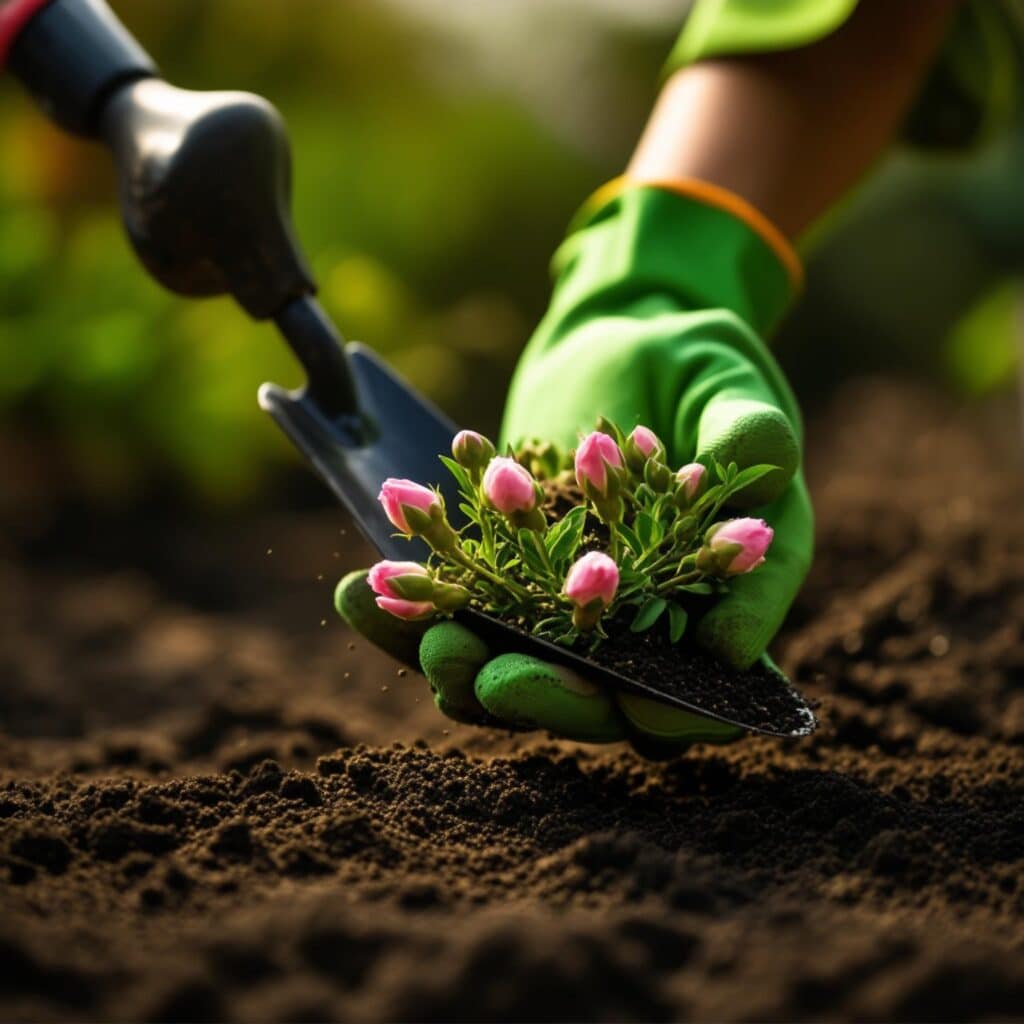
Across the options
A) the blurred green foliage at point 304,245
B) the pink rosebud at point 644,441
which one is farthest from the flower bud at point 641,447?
Result: the blurred green foliage at point 304,245

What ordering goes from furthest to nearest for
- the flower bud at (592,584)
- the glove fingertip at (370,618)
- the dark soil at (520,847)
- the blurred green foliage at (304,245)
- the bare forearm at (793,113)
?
the blurred green foliage at (304,245)
the bare forearm at (793,113)
the glove fingertip at (370,618)
the flower bud at (592,584)
the dark soil at (520,847)

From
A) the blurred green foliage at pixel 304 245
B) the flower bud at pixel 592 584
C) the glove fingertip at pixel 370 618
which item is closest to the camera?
the flower bud at pixel 592 584

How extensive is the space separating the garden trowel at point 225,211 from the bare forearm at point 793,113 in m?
0.52

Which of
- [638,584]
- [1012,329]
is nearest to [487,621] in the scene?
[638,584]

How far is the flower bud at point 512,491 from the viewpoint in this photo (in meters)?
1.20

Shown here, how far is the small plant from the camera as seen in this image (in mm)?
1225

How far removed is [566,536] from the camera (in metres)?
1.29

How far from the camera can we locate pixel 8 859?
1.16 m

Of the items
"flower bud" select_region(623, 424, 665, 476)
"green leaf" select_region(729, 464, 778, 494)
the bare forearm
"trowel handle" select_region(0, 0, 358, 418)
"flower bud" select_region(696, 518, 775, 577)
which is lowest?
"flower bud" select_region(696, 518, 775, 577)

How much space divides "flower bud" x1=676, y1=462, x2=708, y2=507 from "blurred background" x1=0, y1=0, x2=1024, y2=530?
6.93 feet

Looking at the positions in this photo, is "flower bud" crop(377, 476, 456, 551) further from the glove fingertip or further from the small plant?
the glove fingertip

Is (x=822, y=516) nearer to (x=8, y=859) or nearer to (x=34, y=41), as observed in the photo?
(x=34, y=41)

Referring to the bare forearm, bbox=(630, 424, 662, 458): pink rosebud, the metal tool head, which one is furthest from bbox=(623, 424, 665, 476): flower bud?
the bare forearm

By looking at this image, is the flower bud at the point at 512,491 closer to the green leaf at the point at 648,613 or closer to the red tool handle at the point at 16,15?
the green leaf at the point at 648,613
